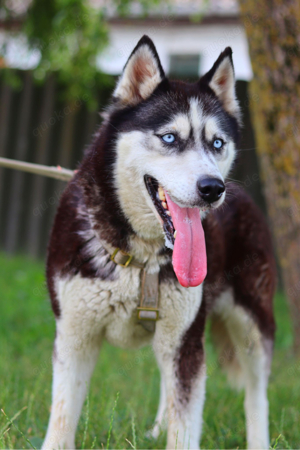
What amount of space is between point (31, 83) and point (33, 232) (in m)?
2.37

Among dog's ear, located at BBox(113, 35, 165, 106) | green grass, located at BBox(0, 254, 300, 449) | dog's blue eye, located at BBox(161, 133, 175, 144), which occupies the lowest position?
green grass, located at BBox(0, 254, 300, 449)

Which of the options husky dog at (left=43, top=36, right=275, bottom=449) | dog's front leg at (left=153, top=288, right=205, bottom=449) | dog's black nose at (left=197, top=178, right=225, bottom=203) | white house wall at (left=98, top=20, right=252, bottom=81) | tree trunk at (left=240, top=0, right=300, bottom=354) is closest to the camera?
dog's black nose at (left=197, top=178, right=225, bottom=203)

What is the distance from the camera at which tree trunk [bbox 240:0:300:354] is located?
3.80m

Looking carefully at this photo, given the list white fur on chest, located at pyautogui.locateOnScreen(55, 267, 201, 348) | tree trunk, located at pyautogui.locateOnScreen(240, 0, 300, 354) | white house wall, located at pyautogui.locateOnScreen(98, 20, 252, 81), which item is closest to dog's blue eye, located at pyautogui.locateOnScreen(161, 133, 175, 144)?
white fur on chest, located at pyautogui.locateOnScreen(55, 267, 201, 348)

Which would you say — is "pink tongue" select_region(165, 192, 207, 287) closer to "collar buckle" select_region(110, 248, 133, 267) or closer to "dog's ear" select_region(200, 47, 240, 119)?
"collar buckle" select_region(110, 248, 133, 267)

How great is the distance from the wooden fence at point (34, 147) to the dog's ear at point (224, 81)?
17.0 ft

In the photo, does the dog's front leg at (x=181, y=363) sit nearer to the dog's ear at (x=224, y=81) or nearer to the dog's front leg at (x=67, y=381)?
the dog's front leg at (x=67, y=381)

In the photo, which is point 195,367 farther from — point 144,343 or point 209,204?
point 209,204

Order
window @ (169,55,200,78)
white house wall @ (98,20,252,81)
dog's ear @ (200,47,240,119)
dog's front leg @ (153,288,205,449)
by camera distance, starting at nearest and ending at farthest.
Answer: dog's front leg @ (153,288,205,449)
dog's ear @ (200,47,240,119)
white house wall @ (98,20,252,81)
window @ (169,55,200,78)

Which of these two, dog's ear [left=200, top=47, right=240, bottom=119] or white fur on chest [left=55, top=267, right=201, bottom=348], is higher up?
dog's ear [left=200, top=47, right=240, bottom=119]

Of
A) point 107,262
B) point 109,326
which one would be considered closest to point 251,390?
point 109,326

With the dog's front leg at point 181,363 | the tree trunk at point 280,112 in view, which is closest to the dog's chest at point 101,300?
the dog's front leg at point 181,363

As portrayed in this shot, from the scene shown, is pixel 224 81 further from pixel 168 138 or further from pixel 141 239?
pixel 141 239

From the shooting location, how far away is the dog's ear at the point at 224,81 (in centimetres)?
244
